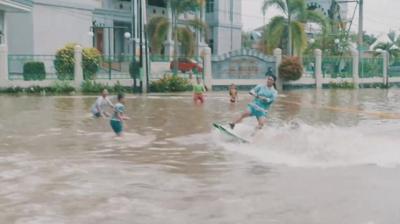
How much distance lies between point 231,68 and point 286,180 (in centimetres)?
2789

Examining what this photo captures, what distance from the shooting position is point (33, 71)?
1282 inches

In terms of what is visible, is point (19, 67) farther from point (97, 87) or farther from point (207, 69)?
point (207, 69)

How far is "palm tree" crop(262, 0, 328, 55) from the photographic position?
136ft

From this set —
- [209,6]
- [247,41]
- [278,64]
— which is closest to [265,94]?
[278,64]

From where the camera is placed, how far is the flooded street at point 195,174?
23.7 ft

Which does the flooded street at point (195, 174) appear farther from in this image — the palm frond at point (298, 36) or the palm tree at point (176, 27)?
the palm frond at point (298, 36)

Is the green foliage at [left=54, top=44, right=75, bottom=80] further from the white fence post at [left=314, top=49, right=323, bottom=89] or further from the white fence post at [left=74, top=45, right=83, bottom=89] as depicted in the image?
Result: the white fence post at [left=314, top=49, right=323, bottom=89]

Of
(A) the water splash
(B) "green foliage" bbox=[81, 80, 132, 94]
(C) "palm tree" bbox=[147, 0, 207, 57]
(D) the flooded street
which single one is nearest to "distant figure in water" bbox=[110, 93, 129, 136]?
(D) the flooded street

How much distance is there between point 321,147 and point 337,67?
30.5 metres

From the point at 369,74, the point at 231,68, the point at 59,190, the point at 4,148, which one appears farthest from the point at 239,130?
the point at 369,74

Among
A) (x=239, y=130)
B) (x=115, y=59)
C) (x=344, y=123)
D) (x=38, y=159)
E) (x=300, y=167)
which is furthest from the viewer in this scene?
(x=115, y=59)

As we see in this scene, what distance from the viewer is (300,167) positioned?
33.1 feet

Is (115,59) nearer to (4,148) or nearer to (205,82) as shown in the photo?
(205,82)

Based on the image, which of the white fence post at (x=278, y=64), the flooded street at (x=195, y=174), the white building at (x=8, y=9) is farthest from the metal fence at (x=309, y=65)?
the flooded street at (x=195, y=174)
